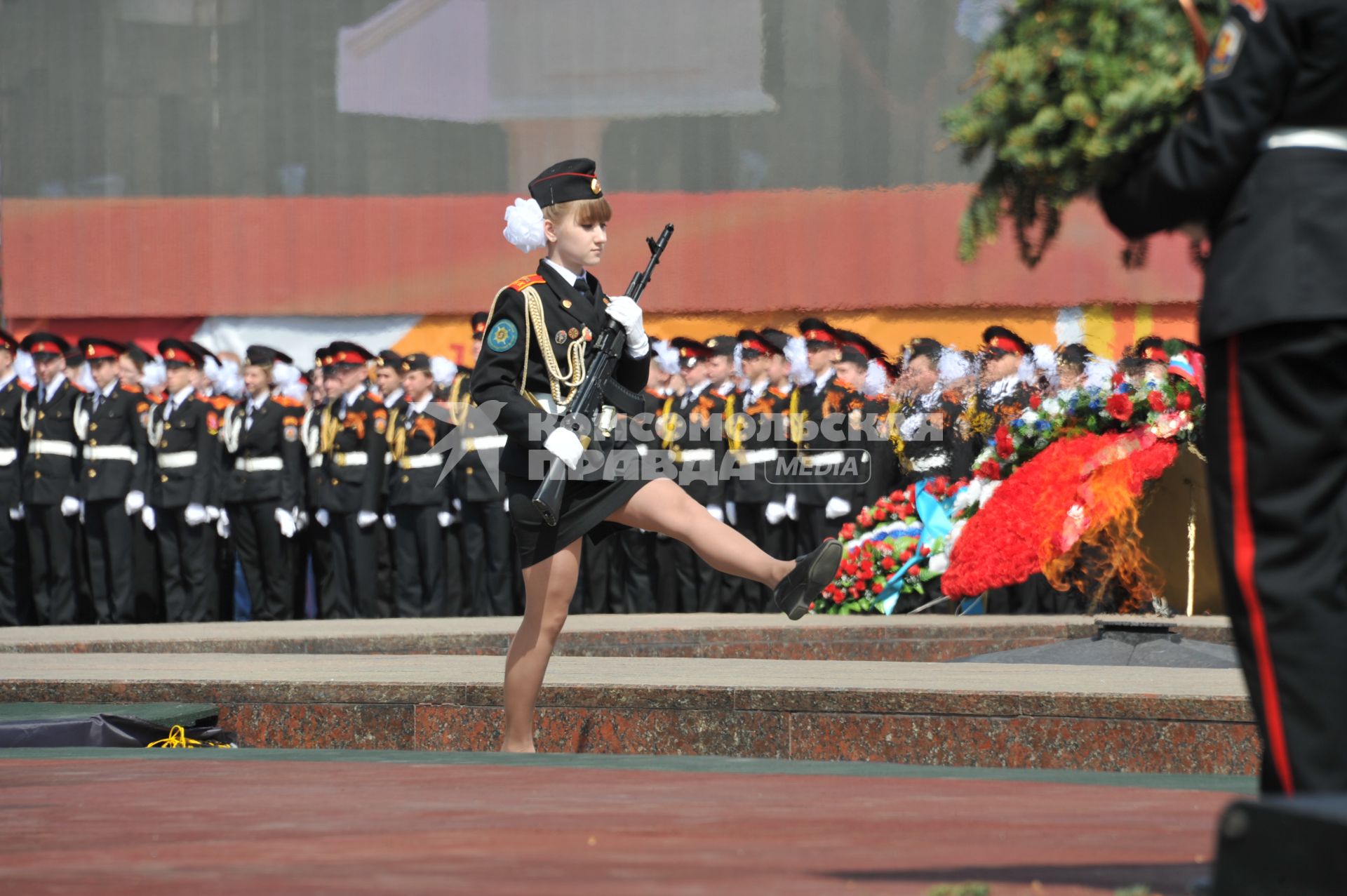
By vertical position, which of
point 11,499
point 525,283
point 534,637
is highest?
point 525,283

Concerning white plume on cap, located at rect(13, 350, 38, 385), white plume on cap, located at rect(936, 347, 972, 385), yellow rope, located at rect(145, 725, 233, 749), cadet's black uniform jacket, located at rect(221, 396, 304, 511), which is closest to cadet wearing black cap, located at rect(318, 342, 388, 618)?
cadet's black uniform jacket, located at rect(221, 396, 304, 511)

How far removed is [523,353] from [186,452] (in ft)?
29.4

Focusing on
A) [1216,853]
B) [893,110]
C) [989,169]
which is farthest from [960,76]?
[1216,853]

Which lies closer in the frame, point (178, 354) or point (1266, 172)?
point (1266, 172)

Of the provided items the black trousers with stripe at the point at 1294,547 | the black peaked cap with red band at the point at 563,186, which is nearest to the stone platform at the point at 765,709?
the black peaked cap with red band at the point at 563,186

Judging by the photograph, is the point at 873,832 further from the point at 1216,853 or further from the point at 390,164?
the point at 390,164

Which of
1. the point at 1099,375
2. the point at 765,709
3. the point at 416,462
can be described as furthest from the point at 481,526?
the point at 765,709

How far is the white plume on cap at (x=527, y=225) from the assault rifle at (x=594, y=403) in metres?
0.31

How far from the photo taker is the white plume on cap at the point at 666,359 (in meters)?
14.1

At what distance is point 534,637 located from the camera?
5.46 m

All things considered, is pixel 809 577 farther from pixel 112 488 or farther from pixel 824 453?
pixel 112 488

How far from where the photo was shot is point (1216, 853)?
7.97 ft

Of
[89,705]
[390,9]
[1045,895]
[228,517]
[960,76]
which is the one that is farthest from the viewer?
[390,9]

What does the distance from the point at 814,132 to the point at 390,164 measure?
12.8 feet
